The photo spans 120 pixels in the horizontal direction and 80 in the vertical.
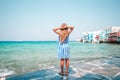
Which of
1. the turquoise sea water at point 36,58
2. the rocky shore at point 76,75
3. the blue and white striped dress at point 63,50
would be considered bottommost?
the turquoise sea water at point 36,58

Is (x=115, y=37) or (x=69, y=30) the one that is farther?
(x=115, y=37)

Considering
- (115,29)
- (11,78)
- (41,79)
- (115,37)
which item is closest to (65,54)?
(41,79)

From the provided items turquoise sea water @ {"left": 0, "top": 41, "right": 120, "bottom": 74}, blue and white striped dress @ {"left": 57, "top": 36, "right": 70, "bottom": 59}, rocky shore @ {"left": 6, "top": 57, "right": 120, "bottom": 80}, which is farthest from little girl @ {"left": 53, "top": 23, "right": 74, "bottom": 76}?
turquoise sea water @ {"left": 0, "top": 41, "right": 120, "bottom": 74}

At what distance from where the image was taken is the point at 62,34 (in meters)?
5.25

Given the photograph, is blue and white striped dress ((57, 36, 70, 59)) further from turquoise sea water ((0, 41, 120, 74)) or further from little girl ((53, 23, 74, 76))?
turquoise sea water ((0, 41, 120, 74))

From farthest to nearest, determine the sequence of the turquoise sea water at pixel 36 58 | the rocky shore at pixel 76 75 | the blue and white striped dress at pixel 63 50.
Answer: the turquoise sea water at pixel 36 58 → the blue and white striped dress at pixel 63 50 → the rocky shore at pixel 76 75

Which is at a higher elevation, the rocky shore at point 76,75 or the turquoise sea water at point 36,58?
the rocky shore at point 76,75

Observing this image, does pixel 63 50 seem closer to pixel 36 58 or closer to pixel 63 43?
pixel 63 43

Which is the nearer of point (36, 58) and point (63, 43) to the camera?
point (63, 43)

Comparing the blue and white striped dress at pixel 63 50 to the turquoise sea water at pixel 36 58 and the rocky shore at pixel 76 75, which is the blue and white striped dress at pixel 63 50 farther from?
the turquoise sea water at pixel 36 58

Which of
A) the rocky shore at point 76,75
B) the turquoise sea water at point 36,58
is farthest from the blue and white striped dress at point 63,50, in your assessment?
the turquoise sea water at point 36,58

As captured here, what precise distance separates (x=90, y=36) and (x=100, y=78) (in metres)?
92.5

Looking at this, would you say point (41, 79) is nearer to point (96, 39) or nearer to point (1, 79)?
point (1, 79)

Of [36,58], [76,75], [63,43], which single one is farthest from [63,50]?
[36,58]
